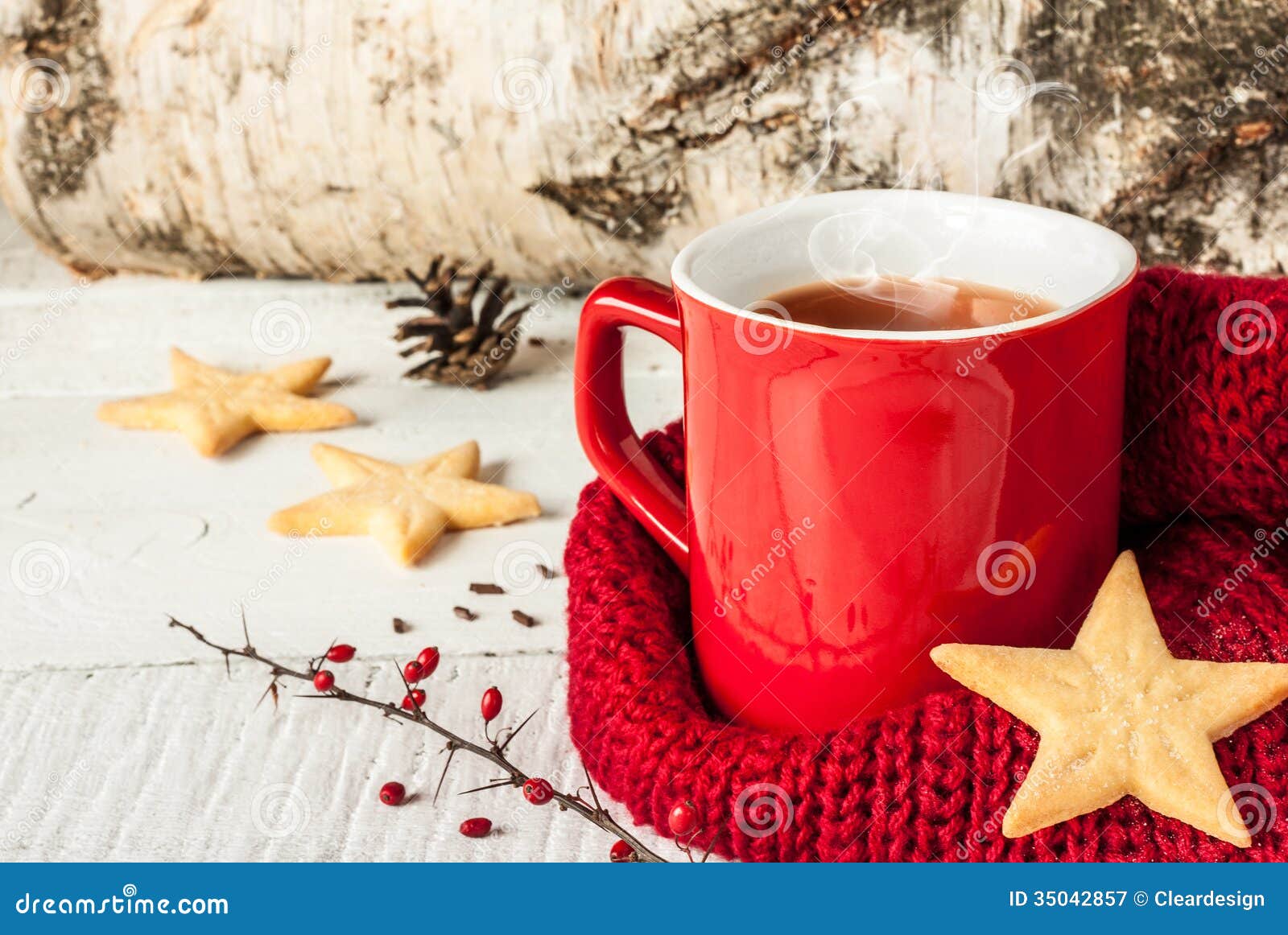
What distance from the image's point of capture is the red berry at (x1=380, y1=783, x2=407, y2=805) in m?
0.64

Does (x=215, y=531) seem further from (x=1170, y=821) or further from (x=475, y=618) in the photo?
(x=1170, y=821)

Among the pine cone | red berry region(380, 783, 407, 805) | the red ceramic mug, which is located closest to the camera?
the red ceramic mug

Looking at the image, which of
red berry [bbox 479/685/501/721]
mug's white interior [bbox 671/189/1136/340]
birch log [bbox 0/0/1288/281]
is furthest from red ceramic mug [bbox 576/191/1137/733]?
birch log [bbox 0/0/1288/281]

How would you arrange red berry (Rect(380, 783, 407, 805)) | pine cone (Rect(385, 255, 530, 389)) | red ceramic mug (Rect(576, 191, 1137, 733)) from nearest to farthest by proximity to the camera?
red ceramic mug (Rect(576, 191, 1137, 733))
red berry (Rect(380, 783, 407, 805))
pine cone (Rect(385, 255, 530, 389))

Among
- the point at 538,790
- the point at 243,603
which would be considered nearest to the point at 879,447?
the point at 538,790

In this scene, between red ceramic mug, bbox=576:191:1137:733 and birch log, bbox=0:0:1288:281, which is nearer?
red ceramic mug, bbox=576:191:1137:733

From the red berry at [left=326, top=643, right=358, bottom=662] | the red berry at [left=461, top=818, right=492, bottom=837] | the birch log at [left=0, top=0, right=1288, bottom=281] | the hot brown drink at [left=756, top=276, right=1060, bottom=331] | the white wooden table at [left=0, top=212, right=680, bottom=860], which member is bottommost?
the white wooden table at [left=0, top=212, right=680, bottom=860]

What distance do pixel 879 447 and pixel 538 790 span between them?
0.71 ft

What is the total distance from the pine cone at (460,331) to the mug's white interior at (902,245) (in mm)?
493

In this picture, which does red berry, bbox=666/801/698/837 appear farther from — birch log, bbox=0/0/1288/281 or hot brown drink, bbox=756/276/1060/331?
birch log, bbox=0/0/1288/281

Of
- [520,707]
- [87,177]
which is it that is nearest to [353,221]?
[87,177]

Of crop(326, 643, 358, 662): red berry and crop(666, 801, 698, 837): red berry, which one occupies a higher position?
crop(666, 801, 698, 837): red berry

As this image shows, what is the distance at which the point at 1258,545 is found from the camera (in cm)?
67

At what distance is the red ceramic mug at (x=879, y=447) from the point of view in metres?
0.53
